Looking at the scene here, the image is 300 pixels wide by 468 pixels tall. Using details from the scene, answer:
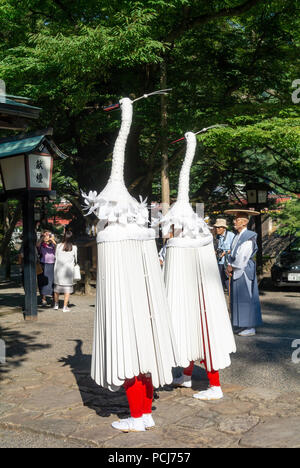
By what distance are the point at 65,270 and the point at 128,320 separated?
7.34 m

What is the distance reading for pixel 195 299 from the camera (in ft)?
17.9

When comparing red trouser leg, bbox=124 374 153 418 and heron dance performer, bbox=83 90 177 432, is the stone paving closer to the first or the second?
red trouser leg, bbox=124 374 153 418

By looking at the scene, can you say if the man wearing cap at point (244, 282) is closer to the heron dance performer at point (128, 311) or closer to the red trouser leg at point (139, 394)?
the heron dance performer at point (128, 311)

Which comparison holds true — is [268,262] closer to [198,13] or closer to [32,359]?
[198,13]

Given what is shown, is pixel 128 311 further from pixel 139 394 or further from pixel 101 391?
pixel 101 391

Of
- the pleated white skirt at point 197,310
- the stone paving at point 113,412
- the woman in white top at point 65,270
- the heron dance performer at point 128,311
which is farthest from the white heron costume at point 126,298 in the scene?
the woman in white top at point 65,270

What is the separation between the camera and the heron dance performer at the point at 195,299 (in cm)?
536

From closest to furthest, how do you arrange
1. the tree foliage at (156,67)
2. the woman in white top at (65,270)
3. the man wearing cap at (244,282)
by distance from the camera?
the man wearing cap at (244,282) < the tree foliage at (156,67) < the woman in white top at (65,270)

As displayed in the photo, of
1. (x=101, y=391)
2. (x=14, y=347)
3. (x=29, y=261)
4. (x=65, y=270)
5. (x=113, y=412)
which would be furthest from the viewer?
(x=65, y=270)

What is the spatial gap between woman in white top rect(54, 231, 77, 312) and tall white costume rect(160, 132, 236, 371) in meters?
6.38

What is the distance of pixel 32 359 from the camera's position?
23.9 feet

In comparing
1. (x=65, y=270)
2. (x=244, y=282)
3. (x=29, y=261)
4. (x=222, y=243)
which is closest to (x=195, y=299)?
(x=244, y=282)

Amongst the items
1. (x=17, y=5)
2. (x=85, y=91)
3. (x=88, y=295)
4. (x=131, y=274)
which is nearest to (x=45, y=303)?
(x=88, y=295)

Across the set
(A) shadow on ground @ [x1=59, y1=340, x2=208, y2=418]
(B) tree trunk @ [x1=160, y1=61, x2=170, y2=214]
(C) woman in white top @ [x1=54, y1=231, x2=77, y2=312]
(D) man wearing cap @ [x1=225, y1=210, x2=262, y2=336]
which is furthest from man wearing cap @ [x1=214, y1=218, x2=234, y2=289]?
(A) shadow on ground @ [x1=59, y1=340, x2=208, y2=418]
